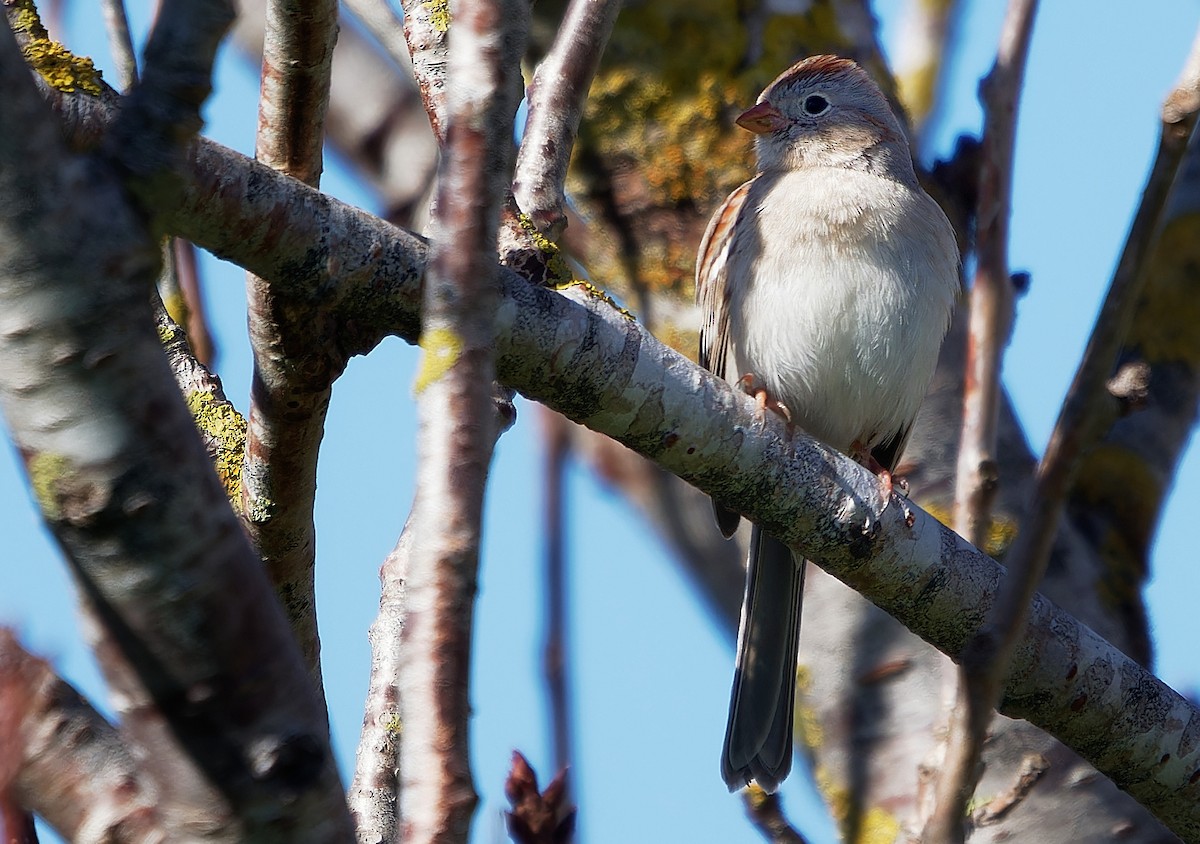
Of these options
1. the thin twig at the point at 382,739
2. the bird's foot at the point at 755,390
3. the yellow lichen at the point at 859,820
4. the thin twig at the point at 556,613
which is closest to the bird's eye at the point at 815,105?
the bird's foot at the point at 755,390

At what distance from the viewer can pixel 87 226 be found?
1.17 metres

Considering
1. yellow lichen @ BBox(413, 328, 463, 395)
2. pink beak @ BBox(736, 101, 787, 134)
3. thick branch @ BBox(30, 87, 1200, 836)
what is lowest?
yellow lichen @ BBox(413, 328, 463, 395)

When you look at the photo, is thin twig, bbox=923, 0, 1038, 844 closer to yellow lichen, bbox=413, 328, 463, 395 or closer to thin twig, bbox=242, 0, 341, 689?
yellow lichen, bbox=413, 328, 463, 395

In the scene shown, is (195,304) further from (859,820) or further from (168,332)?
(859,820)

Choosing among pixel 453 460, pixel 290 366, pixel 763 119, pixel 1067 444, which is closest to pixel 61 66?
pixel 290 366

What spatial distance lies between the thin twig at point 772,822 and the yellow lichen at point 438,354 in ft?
3.85

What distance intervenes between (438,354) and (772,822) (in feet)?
4.02

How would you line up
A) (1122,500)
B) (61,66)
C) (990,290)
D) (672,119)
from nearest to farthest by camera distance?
(990,290), (61,66), (1122,500), (672,119)

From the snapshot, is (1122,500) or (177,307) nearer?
(177,307)

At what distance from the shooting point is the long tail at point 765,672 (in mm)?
3447

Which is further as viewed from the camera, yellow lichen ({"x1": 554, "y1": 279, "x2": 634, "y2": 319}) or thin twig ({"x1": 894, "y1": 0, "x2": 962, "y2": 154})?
thin twig ({"x1": 894, "y1": 0, "x2": 962, "y2": 154})

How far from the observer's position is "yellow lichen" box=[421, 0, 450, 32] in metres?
2.77

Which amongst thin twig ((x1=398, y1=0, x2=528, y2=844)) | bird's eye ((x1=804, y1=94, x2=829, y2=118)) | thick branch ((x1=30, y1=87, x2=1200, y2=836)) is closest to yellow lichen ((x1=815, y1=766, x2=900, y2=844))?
thick branch ((x1=30, y1=87, x2=1200, y2=836))

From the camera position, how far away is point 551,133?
273 centimetres
